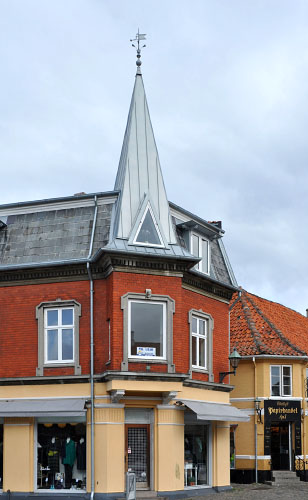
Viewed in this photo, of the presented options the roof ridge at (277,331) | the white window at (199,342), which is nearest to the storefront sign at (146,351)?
the white window at (199,342)

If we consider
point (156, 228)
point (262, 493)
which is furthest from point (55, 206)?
point (262, 493)

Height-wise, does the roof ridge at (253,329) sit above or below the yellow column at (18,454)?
above

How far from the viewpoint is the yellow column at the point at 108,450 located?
2631cm

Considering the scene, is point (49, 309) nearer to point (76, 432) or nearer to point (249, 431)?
point (76, 432)

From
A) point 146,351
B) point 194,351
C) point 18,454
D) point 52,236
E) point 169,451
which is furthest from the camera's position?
point 194,351

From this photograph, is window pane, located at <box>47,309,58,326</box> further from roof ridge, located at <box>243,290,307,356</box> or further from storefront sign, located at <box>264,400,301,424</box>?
roof ridge, located at <box>243,290,307,356</box>

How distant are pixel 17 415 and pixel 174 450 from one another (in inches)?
213

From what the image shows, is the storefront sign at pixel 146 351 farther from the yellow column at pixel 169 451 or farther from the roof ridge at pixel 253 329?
the roof ridge at pixel 253 329

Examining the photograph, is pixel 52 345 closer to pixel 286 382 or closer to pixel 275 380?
pixel 275 380

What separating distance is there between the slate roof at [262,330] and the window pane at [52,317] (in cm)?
1255

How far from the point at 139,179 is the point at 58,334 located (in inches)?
248

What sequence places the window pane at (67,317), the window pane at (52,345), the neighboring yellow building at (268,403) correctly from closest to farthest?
the window pane at (52,345) → the window pane at (67,317) → the neighboring yellow building at (268,403)

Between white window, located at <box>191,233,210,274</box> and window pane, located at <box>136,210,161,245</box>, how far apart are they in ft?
9.57

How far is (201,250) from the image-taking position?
31.4 meters
